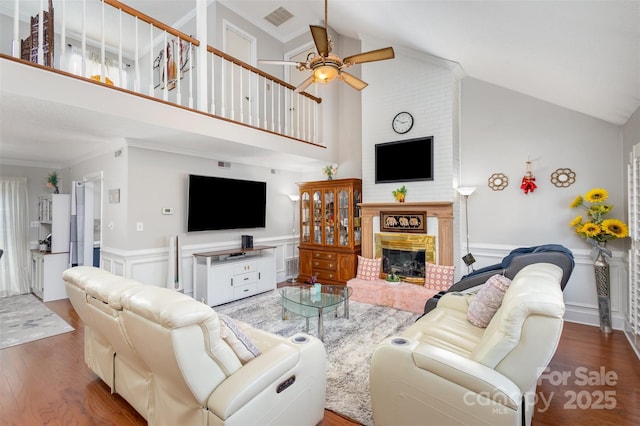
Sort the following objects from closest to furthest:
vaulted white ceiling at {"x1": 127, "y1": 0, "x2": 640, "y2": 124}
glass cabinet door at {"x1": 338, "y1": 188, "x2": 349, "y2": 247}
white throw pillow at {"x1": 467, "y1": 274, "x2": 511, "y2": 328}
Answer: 1. vaulted white ceiling at {"x1": 127, "y1": 0, "x2": 640, "y2": 124}
2. white throw pillow at {"x1": 467, "y1": 274, "x2": 511, "y2": 328}
3. glass cabinet door at {"x1": 338, "y1": 188, "x2": 349, "y2": 247}

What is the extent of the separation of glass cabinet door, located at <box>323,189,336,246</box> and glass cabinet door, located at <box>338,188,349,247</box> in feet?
0.42

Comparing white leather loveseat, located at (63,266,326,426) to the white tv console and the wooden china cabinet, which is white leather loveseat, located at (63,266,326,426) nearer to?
the white tv console

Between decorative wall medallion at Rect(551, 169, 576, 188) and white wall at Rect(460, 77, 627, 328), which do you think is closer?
white wall at Rect(460, 77, 627, 328)

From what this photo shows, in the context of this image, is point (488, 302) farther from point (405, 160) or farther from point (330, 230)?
point (330, 230)

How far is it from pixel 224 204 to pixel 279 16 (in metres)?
3.80

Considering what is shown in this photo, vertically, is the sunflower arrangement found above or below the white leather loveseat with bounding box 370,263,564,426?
above

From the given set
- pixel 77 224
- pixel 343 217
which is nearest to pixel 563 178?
pixel 343 217

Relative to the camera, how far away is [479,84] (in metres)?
4.35

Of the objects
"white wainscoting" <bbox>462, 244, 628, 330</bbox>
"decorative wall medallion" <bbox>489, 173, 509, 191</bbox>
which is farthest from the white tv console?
"white wainscoting" <bbox>462, 244, 628, 330</bbox>

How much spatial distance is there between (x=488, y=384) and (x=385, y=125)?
14.2ft

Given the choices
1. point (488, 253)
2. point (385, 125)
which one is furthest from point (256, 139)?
point (488, 253)

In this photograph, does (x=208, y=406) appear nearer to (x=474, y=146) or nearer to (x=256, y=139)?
(x=256, y=139)

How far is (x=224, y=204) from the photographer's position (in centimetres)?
494

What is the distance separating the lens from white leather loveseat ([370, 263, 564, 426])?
142 cm
